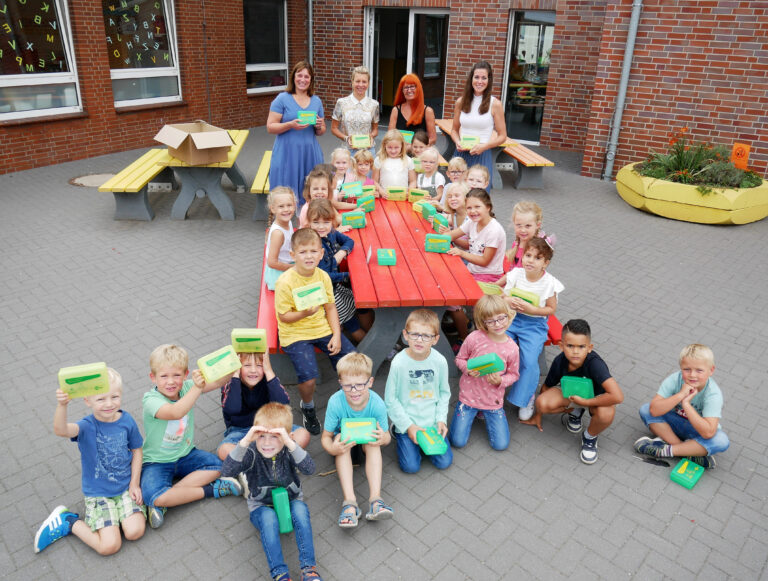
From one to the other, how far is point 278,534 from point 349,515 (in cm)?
41

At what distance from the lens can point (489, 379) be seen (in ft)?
12.5

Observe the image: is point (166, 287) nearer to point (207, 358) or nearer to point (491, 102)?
point (207, 358)

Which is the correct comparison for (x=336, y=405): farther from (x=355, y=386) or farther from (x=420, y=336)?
(x=420, y=336)

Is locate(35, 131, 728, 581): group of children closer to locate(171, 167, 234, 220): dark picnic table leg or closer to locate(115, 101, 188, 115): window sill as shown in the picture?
locate(171, 167, 234, 220): dark picnic table leg

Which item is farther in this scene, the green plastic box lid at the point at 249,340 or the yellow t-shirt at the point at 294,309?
the yellow t-shirt at the point at 294,309

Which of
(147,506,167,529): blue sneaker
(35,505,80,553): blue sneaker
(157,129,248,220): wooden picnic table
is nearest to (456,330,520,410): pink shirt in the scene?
(147,506,167,529): blue sneaker

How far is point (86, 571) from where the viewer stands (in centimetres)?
290

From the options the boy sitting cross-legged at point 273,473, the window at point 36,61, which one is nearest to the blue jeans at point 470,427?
the boy sitting cross-legged at point 273,473

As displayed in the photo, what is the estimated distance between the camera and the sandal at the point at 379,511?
10.4 ft

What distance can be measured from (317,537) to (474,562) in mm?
830

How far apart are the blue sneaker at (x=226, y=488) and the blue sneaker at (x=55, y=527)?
72 cm

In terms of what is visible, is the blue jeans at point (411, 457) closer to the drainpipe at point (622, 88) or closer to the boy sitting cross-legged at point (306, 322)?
the boy sitting cross-legged at point (306, 322)

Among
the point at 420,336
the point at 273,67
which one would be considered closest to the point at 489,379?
the point at 420,336

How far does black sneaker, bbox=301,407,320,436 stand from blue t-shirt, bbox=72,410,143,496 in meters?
1.17
